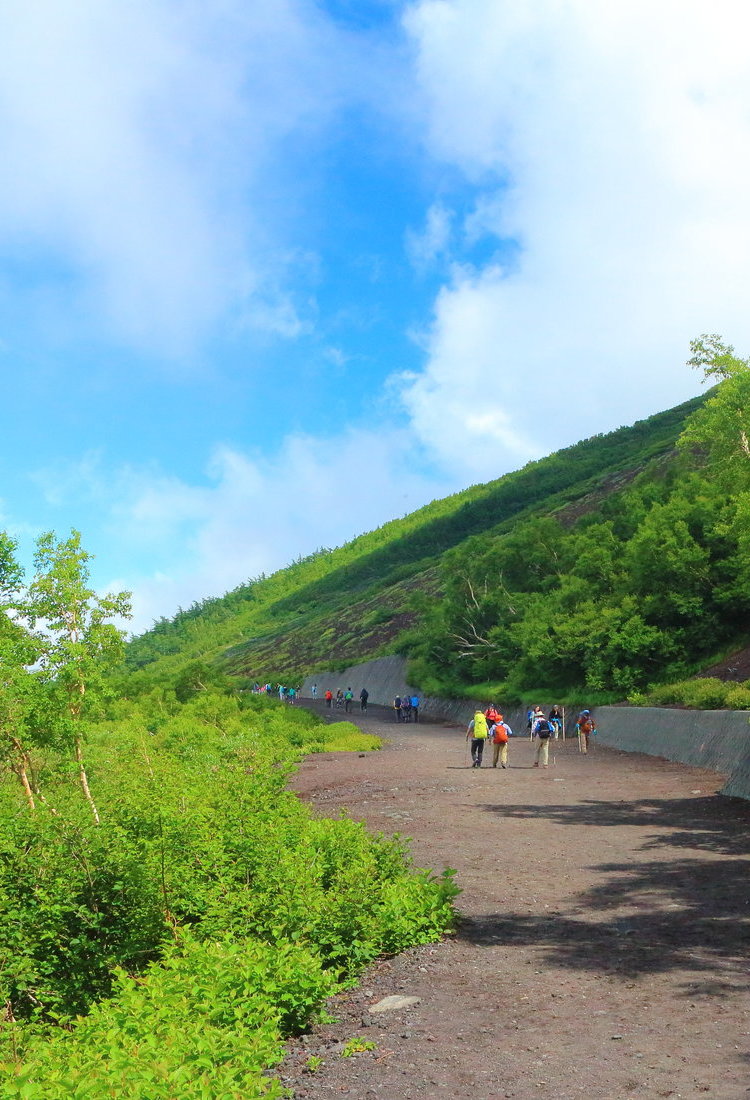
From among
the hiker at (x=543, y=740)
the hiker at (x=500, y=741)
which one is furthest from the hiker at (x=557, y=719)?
the hiker at (x=500, y=741)

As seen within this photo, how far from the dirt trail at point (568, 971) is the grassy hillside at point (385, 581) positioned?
42.0 metres

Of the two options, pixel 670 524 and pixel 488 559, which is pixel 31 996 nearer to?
→ pixel 670 524

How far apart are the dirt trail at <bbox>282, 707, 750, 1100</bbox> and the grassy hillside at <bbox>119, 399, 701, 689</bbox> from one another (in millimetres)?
42018

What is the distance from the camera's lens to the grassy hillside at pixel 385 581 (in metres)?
97.7

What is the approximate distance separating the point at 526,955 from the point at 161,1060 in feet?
12.5

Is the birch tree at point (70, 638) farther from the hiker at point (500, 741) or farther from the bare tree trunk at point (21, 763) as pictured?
the hiker at point (500, 741)

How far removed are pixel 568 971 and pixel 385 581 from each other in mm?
Answer: 116221

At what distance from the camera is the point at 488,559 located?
5672 centimetres

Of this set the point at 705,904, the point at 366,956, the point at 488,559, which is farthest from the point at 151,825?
the point at 488,559

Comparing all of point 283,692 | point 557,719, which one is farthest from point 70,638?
point 283,692

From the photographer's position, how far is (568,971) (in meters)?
7.59

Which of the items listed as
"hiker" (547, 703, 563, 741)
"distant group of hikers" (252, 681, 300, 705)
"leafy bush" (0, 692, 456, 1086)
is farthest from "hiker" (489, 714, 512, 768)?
"distant group of hikers" (252, 681, 300, 705)

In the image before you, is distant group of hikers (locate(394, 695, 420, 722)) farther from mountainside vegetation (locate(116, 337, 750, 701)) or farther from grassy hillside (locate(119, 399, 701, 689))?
grassy hillside (locate(119, 399, 701, 689))

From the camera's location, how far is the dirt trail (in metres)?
5.62
